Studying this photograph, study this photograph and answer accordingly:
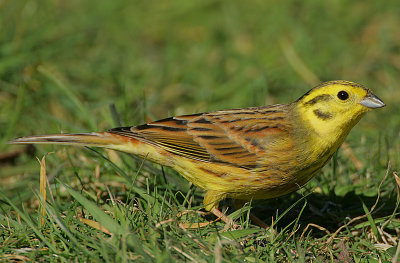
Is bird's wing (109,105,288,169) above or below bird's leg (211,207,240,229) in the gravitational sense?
above

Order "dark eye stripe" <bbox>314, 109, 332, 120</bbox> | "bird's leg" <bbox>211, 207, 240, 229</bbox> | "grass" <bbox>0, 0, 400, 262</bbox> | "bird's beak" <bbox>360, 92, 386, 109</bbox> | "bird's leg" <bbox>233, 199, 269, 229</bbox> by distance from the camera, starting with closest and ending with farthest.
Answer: "grass" <bbox>0, 0, 400, 262</bbox>, "bird's leg" <bbox>211, 207, 240, 229</bbox>, "bird's beak" <bbox>360, 92, 386, 109</bbox>, "dark eye stripe" <bbox>314, 109, 332, 120</bbox>, "bird's leg" <bbox>233, 199, 269, 229</bbox>

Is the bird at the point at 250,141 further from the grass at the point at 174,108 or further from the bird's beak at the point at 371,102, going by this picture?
the grass at the point at 174,108

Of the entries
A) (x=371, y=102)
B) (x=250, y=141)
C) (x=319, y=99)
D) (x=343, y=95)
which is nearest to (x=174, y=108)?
(x=250, y=141)

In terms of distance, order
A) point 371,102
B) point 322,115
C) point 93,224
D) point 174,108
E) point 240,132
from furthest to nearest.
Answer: point 174,108
point 240,132
point 322,115
point 371,102
point 93,224

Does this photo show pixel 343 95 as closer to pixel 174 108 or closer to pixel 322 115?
pixel 322 115

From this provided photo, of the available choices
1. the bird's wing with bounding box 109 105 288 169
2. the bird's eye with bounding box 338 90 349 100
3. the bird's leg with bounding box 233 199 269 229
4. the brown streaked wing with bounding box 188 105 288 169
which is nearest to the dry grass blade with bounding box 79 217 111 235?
the bird's wing with bounding box 109 105 288 169

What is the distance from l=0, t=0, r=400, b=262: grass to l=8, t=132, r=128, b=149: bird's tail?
6.2 inches

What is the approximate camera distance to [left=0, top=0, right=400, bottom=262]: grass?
12.6 ft

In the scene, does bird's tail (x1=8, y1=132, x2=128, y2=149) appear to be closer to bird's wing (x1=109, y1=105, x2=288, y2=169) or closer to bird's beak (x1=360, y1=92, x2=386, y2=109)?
bird's wing (x1=109, y1=105, x2=288, y2=169)

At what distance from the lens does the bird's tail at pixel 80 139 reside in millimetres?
4203

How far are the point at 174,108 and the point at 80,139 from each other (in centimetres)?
277

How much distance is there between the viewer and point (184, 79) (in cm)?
742

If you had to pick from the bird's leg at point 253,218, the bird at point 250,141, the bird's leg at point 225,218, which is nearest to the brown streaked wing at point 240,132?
the bird at point 250,141

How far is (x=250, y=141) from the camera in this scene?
4.36m
